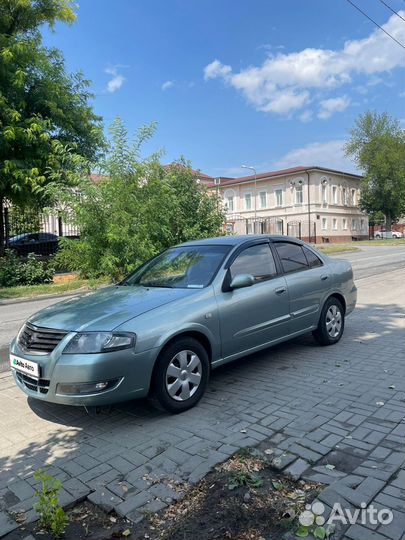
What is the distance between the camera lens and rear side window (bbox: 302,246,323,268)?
19.9ft

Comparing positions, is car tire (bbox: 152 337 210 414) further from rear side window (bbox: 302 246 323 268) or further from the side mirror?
rear side window (bbox: 302 246 323 268)

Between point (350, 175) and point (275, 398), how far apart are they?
57.5 m

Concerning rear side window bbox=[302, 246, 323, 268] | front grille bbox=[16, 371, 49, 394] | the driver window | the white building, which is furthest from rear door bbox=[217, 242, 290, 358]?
the white building

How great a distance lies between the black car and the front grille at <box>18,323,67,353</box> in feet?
50.9

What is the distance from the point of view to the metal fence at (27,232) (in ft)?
60.0

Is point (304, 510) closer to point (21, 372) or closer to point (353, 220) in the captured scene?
point (21, 372)

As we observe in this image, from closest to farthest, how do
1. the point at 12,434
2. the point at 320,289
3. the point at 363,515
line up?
the point at 363,515, the point at 12,434, the point at 320,289

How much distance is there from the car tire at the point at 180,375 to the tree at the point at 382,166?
2294 inches

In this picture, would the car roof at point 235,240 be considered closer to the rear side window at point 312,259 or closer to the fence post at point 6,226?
the rear side window at point 312,259

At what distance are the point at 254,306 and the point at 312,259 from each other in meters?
1.66

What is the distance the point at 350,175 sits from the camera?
5731 centimetres

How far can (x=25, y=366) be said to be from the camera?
394cm

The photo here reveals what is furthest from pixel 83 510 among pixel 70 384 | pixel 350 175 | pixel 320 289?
pixel 350 175

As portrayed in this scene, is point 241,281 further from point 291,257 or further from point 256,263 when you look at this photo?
point 291,257
